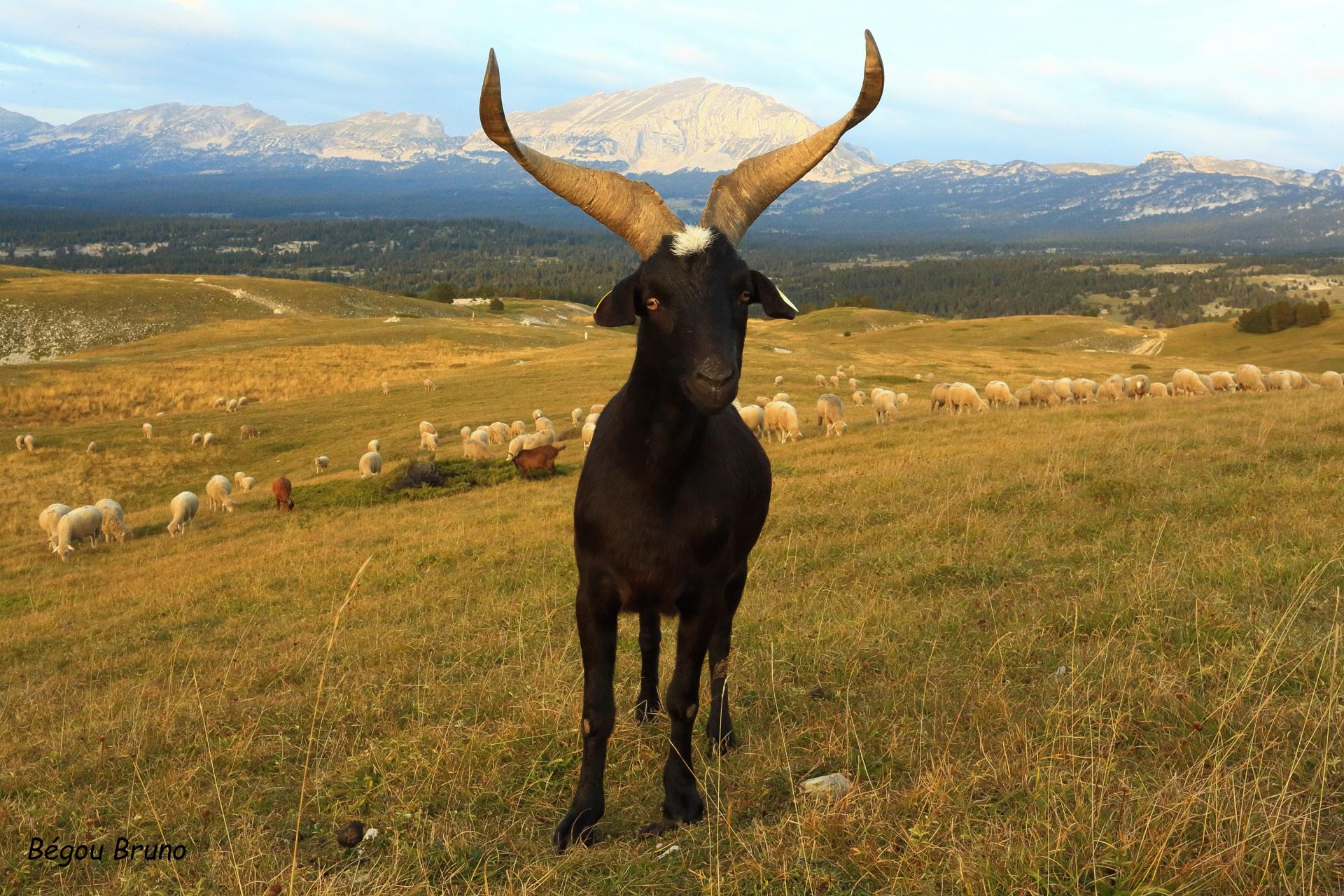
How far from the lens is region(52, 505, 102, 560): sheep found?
2059cm

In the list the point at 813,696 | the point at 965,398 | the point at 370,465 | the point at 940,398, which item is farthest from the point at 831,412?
the point at 813,696

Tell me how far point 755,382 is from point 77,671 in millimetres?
35353

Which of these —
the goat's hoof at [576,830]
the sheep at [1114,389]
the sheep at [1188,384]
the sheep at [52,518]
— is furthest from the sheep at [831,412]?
the goat's hoof at [576,830]

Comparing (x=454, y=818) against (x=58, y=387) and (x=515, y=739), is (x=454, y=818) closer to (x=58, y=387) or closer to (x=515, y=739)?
(x=515, y=739)

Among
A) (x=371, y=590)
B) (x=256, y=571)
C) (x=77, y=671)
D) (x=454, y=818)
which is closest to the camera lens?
(x=454, y=818)

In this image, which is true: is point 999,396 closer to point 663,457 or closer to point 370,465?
point 370,465

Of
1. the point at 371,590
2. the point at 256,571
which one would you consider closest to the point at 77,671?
the point at 371,590

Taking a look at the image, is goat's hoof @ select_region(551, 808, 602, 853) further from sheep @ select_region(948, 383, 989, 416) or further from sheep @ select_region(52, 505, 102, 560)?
sheep @ select_region(948, 383, 989, 416)

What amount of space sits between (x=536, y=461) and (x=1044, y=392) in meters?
18.1

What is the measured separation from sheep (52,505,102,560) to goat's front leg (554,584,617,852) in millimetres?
21041

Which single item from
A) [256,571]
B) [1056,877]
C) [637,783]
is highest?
[1056,877]

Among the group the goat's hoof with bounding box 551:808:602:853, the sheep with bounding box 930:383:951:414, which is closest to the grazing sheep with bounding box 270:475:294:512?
the goat's hoof with bounding box 551:808:602:853

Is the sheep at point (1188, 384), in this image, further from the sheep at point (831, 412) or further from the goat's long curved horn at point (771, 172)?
the goat's long curved horn at point (771, 172)

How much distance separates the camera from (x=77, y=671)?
9.58 meters
